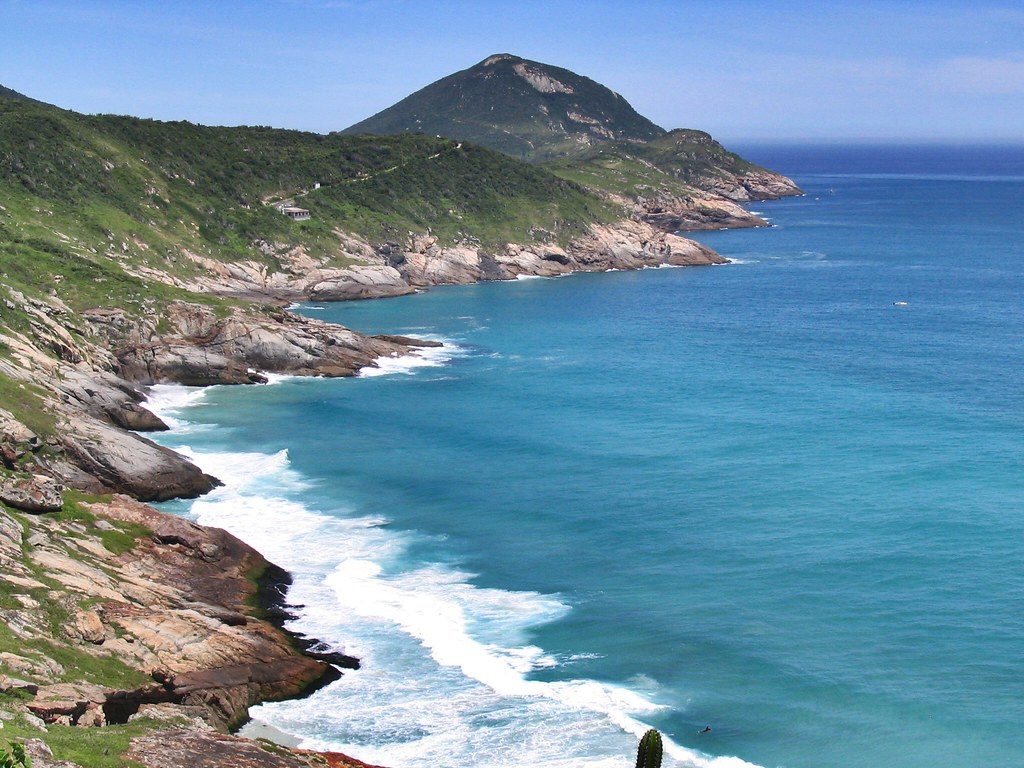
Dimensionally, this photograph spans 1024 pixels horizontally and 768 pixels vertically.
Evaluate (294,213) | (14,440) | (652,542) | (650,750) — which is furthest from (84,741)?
(294,213)

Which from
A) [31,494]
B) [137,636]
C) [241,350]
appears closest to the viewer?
[137,636]

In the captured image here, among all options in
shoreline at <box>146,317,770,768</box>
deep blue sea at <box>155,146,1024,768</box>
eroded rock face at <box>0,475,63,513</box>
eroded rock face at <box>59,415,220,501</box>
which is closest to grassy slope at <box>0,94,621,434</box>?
eroded rock face at <box>59,415,220,501</box>

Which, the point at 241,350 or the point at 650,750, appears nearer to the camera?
the point at 650,750

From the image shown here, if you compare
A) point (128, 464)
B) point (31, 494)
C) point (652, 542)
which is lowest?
point (652, 542)

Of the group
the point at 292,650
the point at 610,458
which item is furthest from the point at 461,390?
the point at 292,650

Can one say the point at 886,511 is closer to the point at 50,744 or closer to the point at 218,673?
the point at 218,673

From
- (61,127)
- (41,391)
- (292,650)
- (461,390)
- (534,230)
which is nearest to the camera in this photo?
(292,650)

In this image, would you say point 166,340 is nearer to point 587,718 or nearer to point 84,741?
point 587,718
